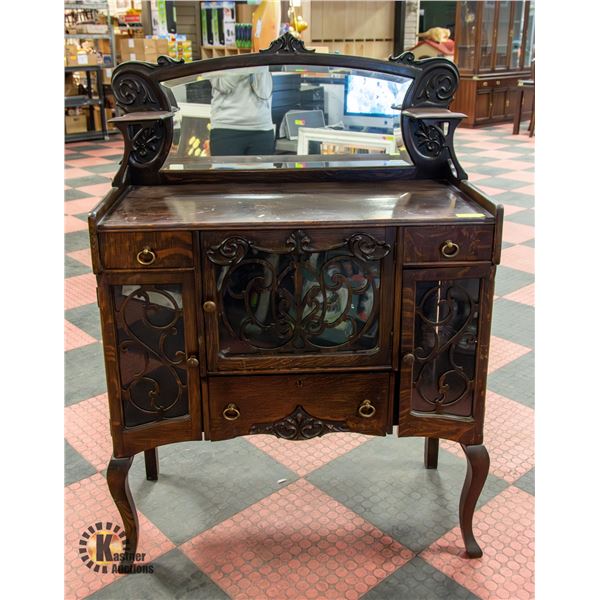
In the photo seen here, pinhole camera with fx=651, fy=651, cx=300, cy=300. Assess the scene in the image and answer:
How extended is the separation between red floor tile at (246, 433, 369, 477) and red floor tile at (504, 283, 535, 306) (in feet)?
4.66

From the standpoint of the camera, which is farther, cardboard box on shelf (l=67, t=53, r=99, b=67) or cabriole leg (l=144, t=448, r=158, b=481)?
Result: cardboard box on shelf (l=67, t=53, r=99, b=67)

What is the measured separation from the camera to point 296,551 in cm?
165

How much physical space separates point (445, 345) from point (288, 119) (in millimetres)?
758

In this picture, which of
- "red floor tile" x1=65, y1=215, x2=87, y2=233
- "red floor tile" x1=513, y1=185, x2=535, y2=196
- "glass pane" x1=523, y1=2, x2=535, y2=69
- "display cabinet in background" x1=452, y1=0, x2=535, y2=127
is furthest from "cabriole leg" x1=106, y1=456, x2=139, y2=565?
"glass pane" x1=523, y1=2, x2=535, y2=69

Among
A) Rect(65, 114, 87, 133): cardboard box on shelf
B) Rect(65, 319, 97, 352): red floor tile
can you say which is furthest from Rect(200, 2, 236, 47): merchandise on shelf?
Rect(65, 319, 97, 352): red floor tile

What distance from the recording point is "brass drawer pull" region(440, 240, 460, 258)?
1.36m

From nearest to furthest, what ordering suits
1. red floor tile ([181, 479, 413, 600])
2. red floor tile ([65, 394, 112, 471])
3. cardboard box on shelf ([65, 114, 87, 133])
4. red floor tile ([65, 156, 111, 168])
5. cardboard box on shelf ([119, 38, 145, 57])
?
red floor tile ([181, 479, 413, 600])
red floor tile ([65, 394, 112, 471])
red floor tile ([65, 156, 111, 168])
cardboard box on shelf ([65, 114, 87, 133])
cardboard box on shelf ([119, 38, 145, 57])

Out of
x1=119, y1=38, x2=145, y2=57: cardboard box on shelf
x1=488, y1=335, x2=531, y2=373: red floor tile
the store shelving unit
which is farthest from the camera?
x1=119, y1=38, x2=145, y2=57: cardboard box on shelf

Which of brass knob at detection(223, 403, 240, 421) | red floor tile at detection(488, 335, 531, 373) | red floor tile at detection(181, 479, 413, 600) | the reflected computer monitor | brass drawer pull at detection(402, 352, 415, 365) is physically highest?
the reflected computer monitor

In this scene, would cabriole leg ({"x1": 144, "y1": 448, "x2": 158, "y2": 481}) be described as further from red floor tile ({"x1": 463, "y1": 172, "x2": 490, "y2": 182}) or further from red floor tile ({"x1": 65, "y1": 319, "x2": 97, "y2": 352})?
red floor tile ({"x1": 463, "y1": 172, "x2": 490, "y2": 182})

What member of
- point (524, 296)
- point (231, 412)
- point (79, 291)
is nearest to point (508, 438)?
point (231, 412)

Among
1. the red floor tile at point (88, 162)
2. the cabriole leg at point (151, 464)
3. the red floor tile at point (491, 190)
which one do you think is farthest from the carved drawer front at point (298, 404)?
the red floor tile at point (88, 162)

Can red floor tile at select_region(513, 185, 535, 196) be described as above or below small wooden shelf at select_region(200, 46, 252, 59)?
below

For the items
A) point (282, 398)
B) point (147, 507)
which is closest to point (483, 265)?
point (282, 398)
